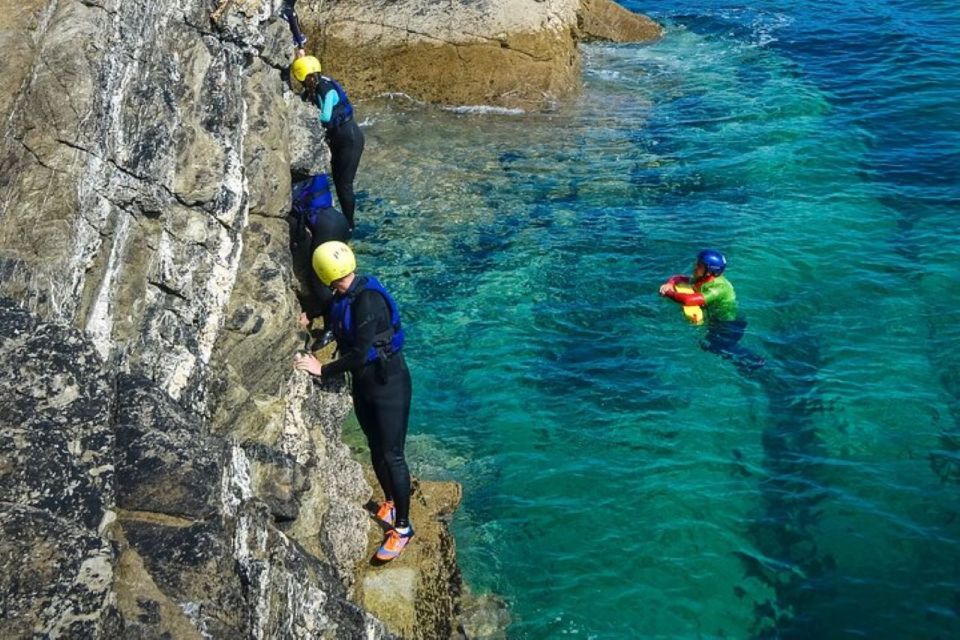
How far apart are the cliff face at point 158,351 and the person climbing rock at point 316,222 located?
24.4 inches

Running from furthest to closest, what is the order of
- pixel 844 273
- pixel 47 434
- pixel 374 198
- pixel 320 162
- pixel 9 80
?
pixel 374 198, pixel 844 273, pixel 320 162, pixel 9 80, pixel 47 434

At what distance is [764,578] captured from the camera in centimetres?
948

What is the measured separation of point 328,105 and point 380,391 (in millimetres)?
5221

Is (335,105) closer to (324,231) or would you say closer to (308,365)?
(324,231)

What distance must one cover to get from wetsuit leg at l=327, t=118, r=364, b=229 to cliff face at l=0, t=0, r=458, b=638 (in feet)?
5.76

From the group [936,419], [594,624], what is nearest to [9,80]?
[594,624]

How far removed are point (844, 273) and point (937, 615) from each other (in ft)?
22.7

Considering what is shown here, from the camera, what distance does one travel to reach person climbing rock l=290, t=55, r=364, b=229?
12.0 metres

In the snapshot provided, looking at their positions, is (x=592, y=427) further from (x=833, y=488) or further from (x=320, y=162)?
(x=320, y=162)

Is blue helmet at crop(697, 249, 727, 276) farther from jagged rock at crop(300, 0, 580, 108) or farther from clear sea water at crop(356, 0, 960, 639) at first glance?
jagged rock at crop(300, 0, 580, 108)

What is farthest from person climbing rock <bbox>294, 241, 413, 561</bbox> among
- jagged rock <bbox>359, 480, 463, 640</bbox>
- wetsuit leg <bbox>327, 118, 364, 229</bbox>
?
wetsuit leg <bbox>327, 118, 364, 229</bbox>

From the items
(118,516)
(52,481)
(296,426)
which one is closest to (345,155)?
(296,426)

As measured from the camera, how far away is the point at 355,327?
25.9 feet

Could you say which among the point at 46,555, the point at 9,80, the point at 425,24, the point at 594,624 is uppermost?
the point at 9,80
